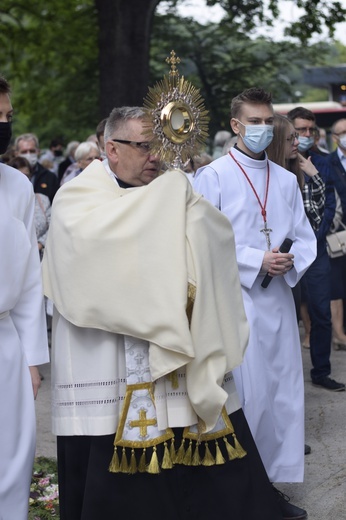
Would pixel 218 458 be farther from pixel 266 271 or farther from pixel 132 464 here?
pixel 266 271

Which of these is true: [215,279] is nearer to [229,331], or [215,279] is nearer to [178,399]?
[229,331]

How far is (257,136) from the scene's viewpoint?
18.5ft

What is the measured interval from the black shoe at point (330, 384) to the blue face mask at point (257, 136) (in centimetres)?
298

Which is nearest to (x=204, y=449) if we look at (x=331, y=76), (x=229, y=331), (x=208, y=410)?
(x=208, y=410)

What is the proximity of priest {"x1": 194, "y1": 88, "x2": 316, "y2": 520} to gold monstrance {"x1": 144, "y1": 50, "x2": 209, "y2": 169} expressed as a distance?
4.82 ft

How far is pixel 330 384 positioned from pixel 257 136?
306 cm

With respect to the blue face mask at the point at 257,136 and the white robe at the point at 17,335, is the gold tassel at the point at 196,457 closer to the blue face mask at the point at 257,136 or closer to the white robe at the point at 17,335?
the white robe at the point at 17,335

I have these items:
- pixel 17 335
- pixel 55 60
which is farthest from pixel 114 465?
pixel 55 60

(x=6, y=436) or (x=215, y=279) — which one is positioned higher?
(x=215, y=279)

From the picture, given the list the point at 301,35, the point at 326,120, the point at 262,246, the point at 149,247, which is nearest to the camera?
the point at 149,247

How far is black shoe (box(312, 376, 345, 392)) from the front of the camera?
8078mm

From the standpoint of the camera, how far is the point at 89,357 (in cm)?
403

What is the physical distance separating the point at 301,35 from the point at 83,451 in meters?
16.4

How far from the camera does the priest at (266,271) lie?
212 inches
